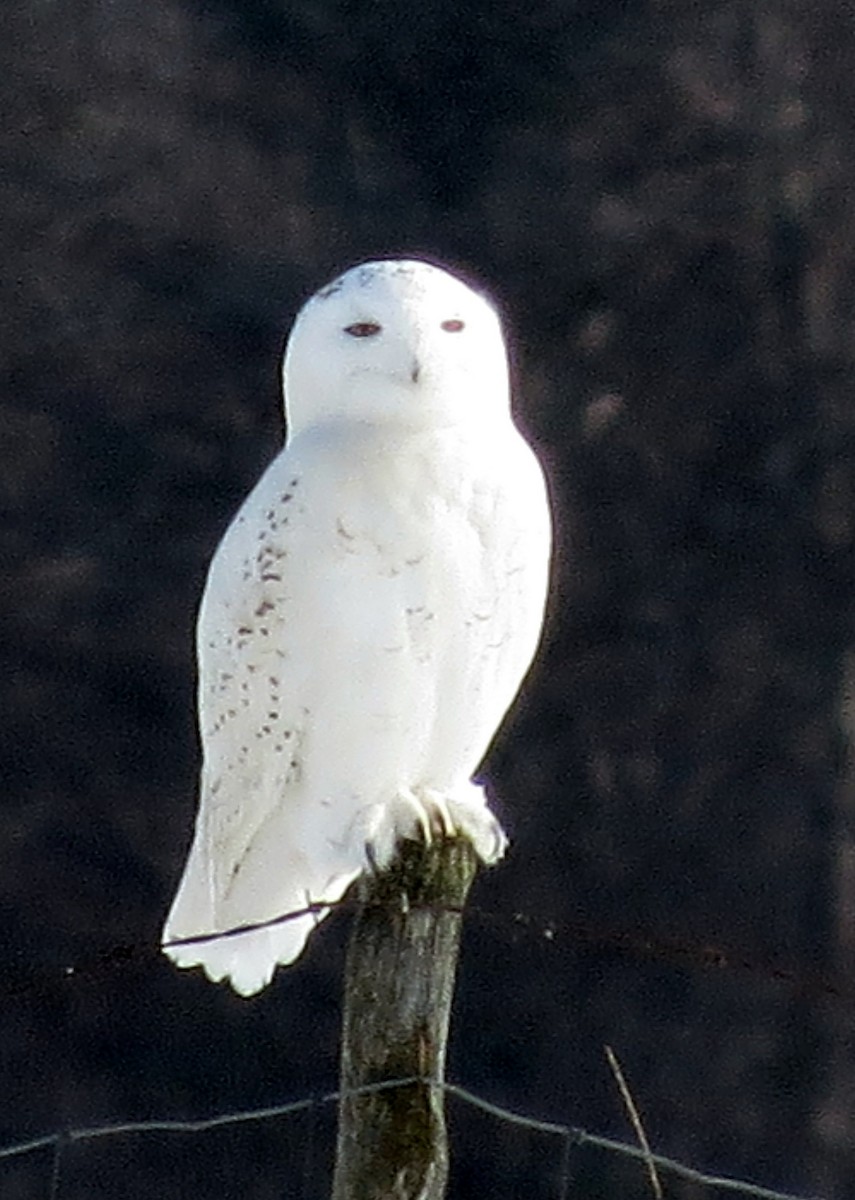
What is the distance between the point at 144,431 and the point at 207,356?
22 cm

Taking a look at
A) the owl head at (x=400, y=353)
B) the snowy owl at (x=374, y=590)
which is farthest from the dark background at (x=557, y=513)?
the owl head at (x=400, y=353)

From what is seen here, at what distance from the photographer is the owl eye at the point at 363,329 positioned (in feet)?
10.9

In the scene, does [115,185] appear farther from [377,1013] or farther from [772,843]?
[377,1013]

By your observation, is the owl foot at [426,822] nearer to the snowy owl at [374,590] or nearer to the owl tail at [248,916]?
the snowy owl at [374,590]

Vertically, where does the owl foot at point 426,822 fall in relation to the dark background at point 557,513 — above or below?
below

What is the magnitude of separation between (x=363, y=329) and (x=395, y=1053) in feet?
2.71

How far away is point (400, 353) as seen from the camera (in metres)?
3.30

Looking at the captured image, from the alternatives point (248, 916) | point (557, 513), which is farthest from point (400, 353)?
point (557, 513)

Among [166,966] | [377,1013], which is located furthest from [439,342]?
[166,966]

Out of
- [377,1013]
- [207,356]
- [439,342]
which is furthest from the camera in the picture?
[207,356]

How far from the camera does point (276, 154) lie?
8.08m

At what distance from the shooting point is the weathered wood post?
279cm

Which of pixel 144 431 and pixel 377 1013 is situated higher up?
pixel 144 431

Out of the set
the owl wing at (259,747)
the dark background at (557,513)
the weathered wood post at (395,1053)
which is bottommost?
the weathered wood post at (395,1053)
